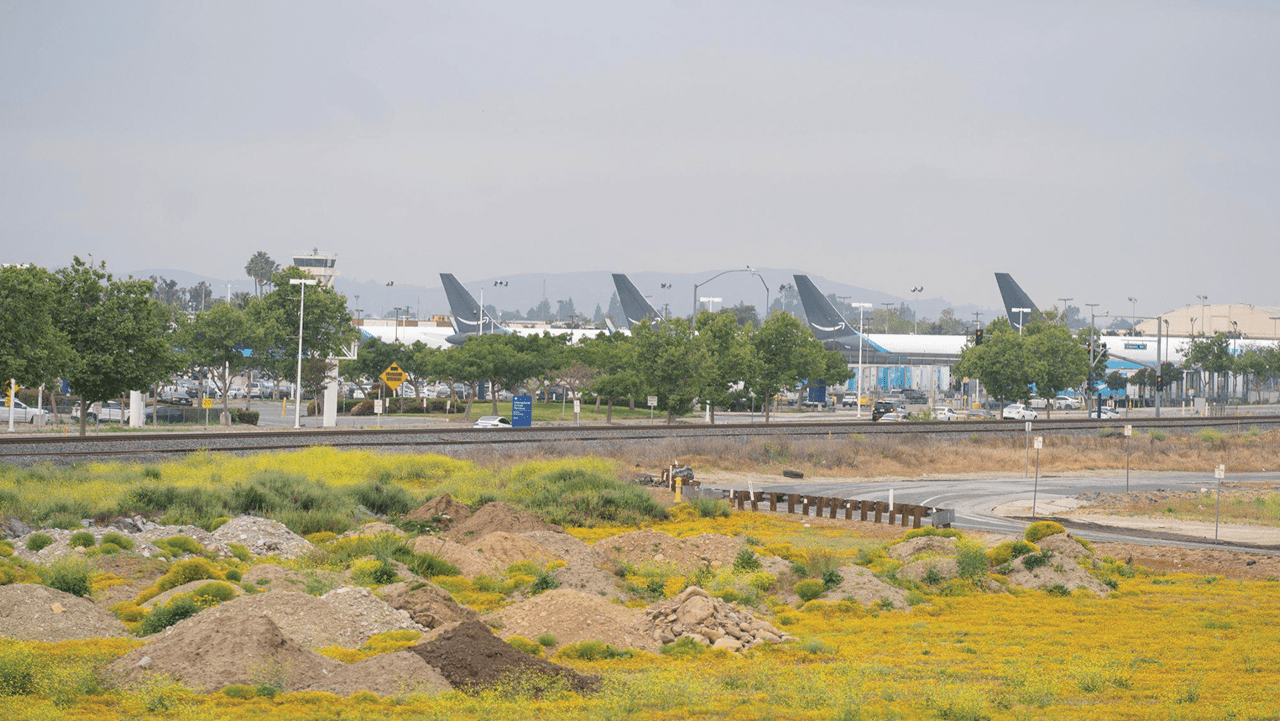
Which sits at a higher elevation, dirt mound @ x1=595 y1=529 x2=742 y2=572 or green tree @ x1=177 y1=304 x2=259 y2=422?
green tree @ x1=177 y1=304 x2=259 y2=422

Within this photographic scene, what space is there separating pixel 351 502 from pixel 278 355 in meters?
49.1

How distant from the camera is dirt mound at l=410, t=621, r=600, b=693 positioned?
638 inches

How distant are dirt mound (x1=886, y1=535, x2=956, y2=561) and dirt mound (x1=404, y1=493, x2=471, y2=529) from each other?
40.0ft

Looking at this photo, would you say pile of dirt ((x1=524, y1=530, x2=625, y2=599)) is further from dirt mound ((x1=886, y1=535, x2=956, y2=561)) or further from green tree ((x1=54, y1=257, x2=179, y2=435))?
green tree ((x1=54, y1=257, x2=179, y2=435))

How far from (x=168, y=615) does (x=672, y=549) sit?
1381cm

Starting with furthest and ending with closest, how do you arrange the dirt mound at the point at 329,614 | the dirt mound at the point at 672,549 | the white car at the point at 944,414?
1. the white car at the point at 944,414
2. the dirt mound at the point at 672,549
3. the dirt mound at the point at 329,614

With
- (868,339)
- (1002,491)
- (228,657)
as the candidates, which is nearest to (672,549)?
(228,657)

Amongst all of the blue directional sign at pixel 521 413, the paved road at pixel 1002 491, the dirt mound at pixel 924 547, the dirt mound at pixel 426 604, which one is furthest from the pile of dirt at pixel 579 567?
the blue directional sign at pixel 521 413

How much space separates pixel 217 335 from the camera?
73.0 m

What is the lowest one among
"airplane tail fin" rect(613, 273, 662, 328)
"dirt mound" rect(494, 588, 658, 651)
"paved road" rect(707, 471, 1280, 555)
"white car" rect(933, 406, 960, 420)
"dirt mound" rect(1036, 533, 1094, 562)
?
"paved road" rect(707, 471, 1280, 555)

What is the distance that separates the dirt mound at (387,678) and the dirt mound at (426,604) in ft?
12.3

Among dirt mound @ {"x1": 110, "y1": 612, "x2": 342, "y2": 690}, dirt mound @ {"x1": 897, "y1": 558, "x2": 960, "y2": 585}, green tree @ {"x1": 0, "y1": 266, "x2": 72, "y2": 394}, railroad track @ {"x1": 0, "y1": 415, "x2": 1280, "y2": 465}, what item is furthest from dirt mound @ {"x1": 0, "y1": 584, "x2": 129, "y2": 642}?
green tree @ {"x1": 0, "y1": 266, "x2": 72, "y2": 394}

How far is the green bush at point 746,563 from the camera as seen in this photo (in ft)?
88.5

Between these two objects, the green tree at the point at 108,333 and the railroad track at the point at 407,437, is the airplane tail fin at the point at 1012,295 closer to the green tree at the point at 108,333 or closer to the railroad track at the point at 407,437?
the railroad track at the point at 407,437
